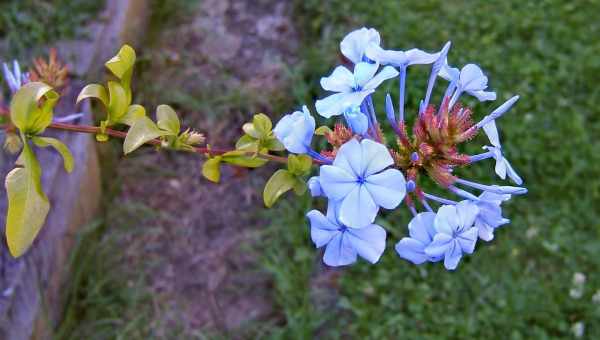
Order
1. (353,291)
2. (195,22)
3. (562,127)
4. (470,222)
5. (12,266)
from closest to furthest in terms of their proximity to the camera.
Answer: (470,222), (12,266), (353,291), (562,127), (195,22)

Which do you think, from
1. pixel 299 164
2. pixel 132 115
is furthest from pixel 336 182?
pixel 132 115

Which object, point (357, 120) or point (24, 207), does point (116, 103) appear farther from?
point (357, 120)

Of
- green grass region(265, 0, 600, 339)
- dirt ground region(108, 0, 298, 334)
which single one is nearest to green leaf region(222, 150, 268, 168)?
green grass region(265, 0, 600, 339)

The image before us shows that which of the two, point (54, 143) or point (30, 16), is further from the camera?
point (30, 16)

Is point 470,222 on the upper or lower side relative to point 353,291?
upper

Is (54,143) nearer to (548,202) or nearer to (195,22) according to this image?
(548,202)

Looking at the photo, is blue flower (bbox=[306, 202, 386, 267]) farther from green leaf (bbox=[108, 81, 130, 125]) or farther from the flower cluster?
green leaf (bbox=[108, 81, 130, 125])

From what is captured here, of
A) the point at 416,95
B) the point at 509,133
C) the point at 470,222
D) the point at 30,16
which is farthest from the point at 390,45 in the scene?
the point at 470,222
